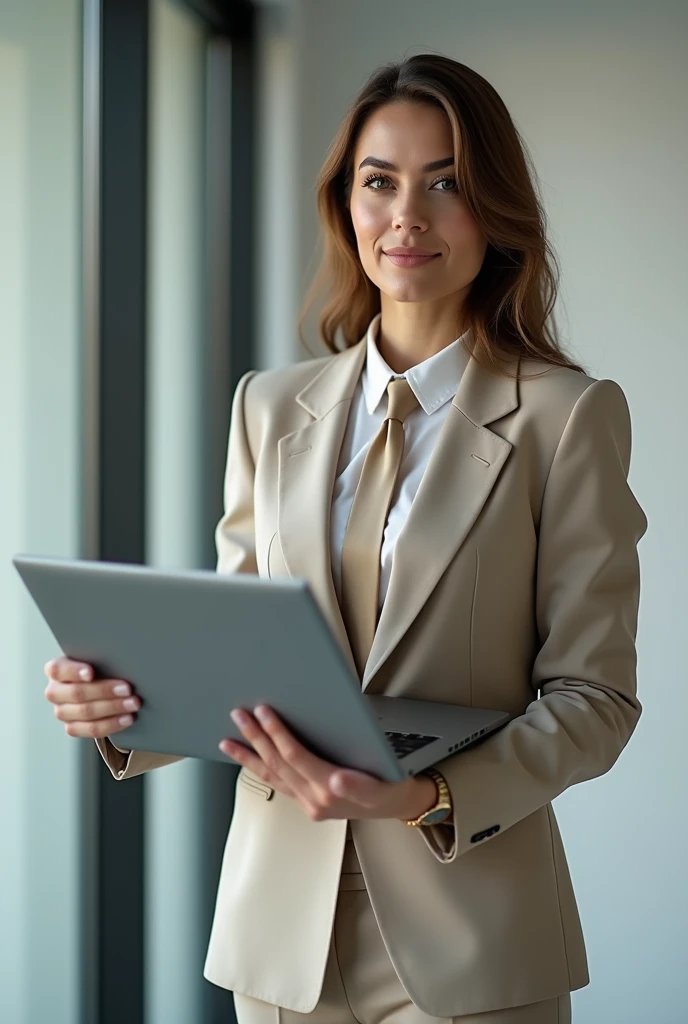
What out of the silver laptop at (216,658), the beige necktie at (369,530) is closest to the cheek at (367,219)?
the beige necktie at (369,530)

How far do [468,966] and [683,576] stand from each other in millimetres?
1556

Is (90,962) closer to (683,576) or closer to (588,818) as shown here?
(588,818)

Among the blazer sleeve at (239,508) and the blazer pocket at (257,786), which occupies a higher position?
the blazer sleeve at (239,508)

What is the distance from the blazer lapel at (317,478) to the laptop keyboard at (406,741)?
22 cm

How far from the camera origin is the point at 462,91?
5.01ft

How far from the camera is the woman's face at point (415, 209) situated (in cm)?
152

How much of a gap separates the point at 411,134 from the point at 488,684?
2.40 ft

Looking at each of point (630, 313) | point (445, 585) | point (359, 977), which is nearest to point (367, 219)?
point (445, 585)

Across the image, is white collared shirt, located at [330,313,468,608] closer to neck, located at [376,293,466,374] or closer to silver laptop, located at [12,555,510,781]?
neck, located at [376,293,466,374]

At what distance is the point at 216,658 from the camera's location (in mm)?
1096

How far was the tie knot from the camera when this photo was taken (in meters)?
1.53

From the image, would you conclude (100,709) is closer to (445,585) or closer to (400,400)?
(445,585)

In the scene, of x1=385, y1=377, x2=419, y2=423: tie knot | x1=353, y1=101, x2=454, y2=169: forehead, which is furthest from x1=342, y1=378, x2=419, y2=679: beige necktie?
x1=353, y1=101, x2=454, y2=169: forehead

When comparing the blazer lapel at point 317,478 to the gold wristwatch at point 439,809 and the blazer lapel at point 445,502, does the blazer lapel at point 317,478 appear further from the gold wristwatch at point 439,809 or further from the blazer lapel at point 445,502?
the gold wristwatch at point 439,809
